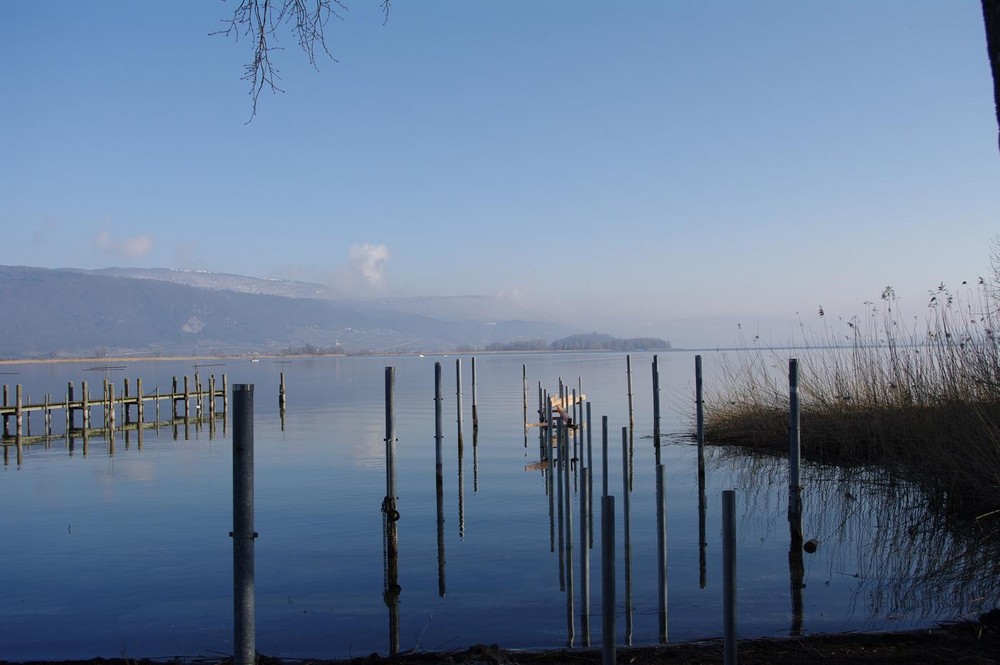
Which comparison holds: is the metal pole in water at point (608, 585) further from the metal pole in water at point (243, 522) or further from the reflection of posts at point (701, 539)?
the reflection of posts at point (701, 539)

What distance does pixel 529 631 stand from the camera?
7766 mm

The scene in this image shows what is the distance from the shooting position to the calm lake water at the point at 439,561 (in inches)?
309

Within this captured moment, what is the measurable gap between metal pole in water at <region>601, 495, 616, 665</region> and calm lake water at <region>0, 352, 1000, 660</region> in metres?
2.46

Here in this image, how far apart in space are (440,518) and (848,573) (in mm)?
5492

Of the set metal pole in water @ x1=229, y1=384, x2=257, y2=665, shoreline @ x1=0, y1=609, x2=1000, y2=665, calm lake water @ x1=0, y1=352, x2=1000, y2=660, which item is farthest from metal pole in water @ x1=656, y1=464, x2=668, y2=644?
metal pole in water @ x1=229, y1=384, x2=257, y2=665

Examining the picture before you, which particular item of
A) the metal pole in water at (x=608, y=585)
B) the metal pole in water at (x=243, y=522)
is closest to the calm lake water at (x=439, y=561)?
the metal pole in water at (x=608, y=585)

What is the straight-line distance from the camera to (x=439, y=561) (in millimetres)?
10547

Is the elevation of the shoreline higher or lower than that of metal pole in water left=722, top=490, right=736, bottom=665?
lower

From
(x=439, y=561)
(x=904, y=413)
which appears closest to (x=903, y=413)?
(x=904, y=413)

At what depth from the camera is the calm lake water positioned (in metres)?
7.85

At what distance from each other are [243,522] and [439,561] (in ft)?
21.3

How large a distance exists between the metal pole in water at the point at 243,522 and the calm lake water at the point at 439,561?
3.07m

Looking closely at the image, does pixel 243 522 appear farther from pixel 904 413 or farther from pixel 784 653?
pixel 904 413

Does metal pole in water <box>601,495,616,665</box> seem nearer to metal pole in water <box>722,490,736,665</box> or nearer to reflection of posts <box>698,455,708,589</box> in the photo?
metal pole in water <box>722,490,736,665</box>
